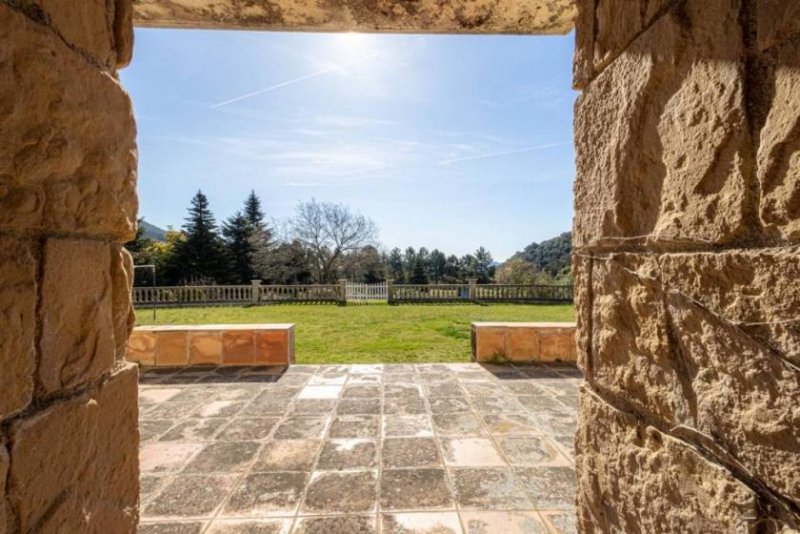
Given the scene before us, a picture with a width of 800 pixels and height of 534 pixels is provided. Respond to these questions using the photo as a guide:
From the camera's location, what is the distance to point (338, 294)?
14.4 m

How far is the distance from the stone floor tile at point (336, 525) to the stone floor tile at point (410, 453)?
0.45 m

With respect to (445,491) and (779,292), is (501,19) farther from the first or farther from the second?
(445,491)

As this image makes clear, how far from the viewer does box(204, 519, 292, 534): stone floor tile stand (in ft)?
5.35

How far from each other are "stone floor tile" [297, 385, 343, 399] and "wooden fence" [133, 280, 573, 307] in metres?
10.1

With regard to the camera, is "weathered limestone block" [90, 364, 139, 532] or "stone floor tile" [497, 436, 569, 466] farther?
"stone floor tile" [497, 436, 569, 466]

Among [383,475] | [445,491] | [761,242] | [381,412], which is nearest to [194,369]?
[381,412]

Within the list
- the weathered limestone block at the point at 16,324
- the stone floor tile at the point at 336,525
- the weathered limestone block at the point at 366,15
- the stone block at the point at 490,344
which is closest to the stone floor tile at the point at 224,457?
the stone floor tile at the point at 336,525

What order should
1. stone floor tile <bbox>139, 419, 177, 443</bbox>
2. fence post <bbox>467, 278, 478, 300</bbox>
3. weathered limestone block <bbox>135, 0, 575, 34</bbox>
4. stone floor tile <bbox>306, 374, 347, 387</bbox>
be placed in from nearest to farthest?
weathered limestone block <bbox>135, 0, 575, 34</bbox>
stone floor tile <bbox>139, 419, 177, 443</bbox>
stone floor tile <bbox>306, 374, 347, 387</bbox>
fence post <bbox>467, 278, 478, 300</bbox>

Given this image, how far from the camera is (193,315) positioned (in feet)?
34.3

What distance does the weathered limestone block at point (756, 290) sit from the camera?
20.1 inches

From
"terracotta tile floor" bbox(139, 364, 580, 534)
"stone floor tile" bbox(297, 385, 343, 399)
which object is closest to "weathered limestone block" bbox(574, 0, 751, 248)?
"terracotta tile floor" bbox(139, 364, 580, 534)

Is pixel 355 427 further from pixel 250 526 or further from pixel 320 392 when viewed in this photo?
pixel 250 526

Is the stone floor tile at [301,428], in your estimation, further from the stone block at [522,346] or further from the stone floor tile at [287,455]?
the stone block at [522,346]

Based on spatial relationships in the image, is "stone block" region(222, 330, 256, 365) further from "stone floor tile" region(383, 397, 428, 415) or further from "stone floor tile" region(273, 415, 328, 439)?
"stone floor tile" region(383, 397, 428, 415)
